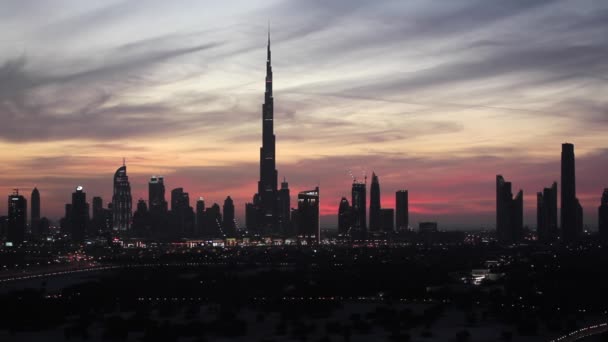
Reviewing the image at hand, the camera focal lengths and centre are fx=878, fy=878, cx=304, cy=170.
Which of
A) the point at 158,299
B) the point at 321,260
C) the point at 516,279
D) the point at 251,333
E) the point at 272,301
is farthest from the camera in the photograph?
the point at 321,260

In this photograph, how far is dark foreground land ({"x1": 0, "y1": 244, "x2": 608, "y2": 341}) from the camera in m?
64.6

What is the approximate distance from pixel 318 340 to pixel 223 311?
19.5 meters

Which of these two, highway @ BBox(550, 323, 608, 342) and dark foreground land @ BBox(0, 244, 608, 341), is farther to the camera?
dark foreground land @ BBox(0, 244, 608, 341)

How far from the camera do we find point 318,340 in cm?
6025

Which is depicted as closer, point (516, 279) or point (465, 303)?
point (465, 303)

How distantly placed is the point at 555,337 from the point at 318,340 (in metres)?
16.6

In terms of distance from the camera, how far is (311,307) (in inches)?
3179

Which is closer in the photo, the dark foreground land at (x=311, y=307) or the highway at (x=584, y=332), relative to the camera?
the highway at (x=584, y=332)

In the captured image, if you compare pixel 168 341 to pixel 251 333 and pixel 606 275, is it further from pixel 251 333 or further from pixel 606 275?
pixel 606 275

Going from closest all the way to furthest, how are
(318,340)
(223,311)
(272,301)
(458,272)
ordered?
(318,340) < (223,311) < (272,301) < (458,272)

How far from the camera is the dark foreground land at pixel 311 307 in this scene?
6462 cm

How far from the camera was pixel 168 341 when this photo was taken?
61.1 m

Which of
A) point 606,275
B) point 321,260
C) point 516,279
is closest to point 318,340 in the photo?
point 516,279

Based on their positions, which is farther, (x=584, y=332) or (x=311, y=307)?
(x=311, y=307)
